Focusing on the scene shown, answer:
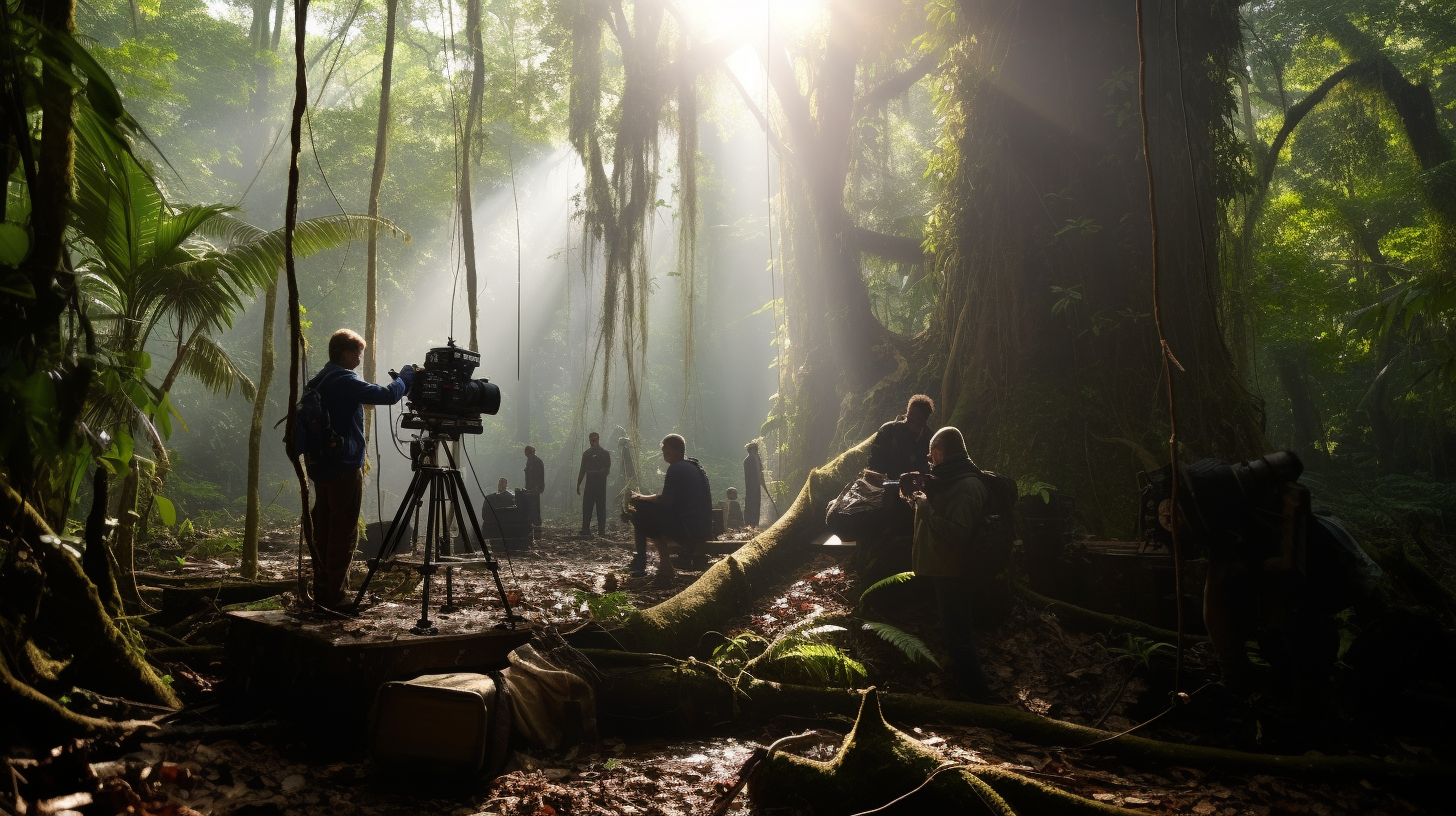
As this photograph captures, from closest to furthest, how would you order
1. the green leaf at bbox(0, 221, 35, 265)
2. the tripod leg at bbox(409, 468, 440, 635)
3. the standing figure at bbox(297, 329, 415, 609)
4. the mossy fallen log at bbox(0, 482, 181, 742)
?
the green leaf at bbox(0, 221, 35, 265)
the mossy fallen log at bbox(0, 482, 181, 742)
the tripod leg at bbox(409, 468, 440, 635)
the standing figure at bbox(297, 329, 415, 609)

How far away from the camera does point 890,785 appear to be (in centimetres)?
317

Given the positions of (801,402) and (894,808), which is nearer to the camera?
(894,808)

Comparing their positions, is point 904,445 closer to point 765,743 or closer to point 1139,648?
point 1139,648

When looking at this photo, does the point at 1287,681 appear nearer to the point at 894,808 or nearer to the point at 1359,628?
the point at 1359,628

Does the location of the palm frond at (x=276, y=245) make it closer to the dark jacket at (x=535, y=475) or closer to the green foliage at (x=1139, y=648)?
the green foliage at (x=1139, y=648)

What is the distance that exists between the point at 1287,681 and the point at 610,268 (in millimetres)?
8279

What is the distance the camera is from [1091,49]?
780 cm

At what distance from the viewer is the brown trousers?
4.68 metres

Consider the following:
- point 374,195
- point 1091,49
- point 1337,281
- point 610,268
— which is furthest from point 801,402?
point 1337,281

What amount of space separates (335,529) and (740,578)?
3326 millimetres

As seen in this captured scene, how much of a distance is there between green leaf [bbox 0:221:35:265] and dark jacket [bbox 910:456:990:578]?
478cm

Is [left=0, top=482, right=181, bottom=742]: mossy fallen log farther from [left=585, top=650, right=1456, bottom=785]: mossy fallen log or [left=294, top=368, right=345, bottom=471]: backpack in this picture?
[left=585, top=650, right=1456, bottom=785]: mossy fallen log

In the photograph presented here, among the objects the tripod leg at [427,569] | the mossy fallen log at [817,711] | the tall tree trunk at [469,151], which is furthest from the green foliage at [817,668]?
the tall tree trunk at [469,151]

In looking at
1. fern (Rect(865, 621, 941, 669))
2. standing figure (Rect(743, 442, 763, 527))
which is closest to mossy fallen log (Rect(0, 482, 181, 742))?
fern (Rect(865, 621, 941, 669))
